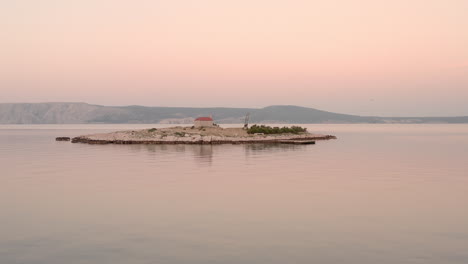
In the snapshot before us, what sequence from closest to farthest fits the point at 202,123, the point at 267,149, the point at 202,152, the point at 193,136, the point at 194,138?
the point at 202,152 → the point at 267,149 → the point at 194,138 → the point at 193,136 → the point at 202,123

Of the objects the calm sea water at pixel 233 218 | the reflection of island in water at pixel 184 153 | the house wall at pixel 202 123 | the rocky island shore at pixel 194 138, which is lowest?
the calm sea water at pixel 233 218

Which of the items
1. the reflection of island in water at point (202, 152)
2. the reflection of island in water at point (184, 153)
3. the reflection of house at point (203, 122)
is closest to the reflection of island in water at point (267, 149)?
the reflection of island in water at point (202, 152)

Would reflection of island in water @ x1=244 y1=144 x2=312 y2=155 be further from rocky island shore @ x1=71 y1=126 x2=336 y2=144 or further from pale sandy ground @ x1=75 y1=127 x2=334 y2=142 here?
pale sandy ground @ x1=75 y1=127 x2=334 y2=142

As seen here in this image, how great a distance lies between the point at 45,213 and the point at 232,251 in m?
10.7

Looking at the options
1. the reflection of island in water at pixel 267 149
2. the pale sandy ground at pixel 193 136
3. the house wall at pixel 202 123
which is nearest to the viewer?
the reflection of island in water at pixel 267 149

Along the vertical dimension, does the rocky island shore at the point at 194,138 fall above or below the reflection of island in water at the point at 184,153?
above

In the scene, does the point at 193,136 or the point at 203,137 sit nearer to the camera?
the point at 203,137

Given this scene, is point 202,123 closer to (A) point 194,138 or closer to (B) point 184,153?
(A) point 194,138

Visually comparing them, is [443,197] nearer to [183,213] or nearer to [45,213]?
[183,213]

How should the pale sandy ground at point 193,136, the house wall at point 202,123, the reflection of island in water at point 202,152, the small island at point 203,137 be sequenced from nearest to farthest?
the reflection of island in water at point 202,152 < the small island at point 203,137 < the pale sandy ground at point 193,136 < the house wall at point 202,123

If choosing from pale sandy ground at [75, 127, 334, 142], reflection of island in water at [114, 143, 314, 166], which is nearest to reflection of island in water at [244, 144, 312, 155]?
reflection of island in water at [114, 143, 314, 166]

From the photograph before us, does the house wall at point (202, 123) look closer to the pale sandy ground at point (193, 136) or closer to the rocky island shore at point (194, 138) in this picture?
the rocky island shore at point (194, 138)

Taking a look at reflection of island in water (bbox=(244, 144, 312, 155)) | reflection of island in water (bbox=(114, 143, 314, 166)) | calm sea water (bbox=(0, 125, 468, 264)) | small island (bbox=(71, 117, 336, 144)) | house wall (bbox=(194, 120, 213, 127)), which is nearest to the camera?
calm sea water (bbox=(0, 125, 468, 264))

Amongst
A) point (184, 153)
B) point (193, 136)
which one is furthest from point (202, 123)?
point (184, 153)
